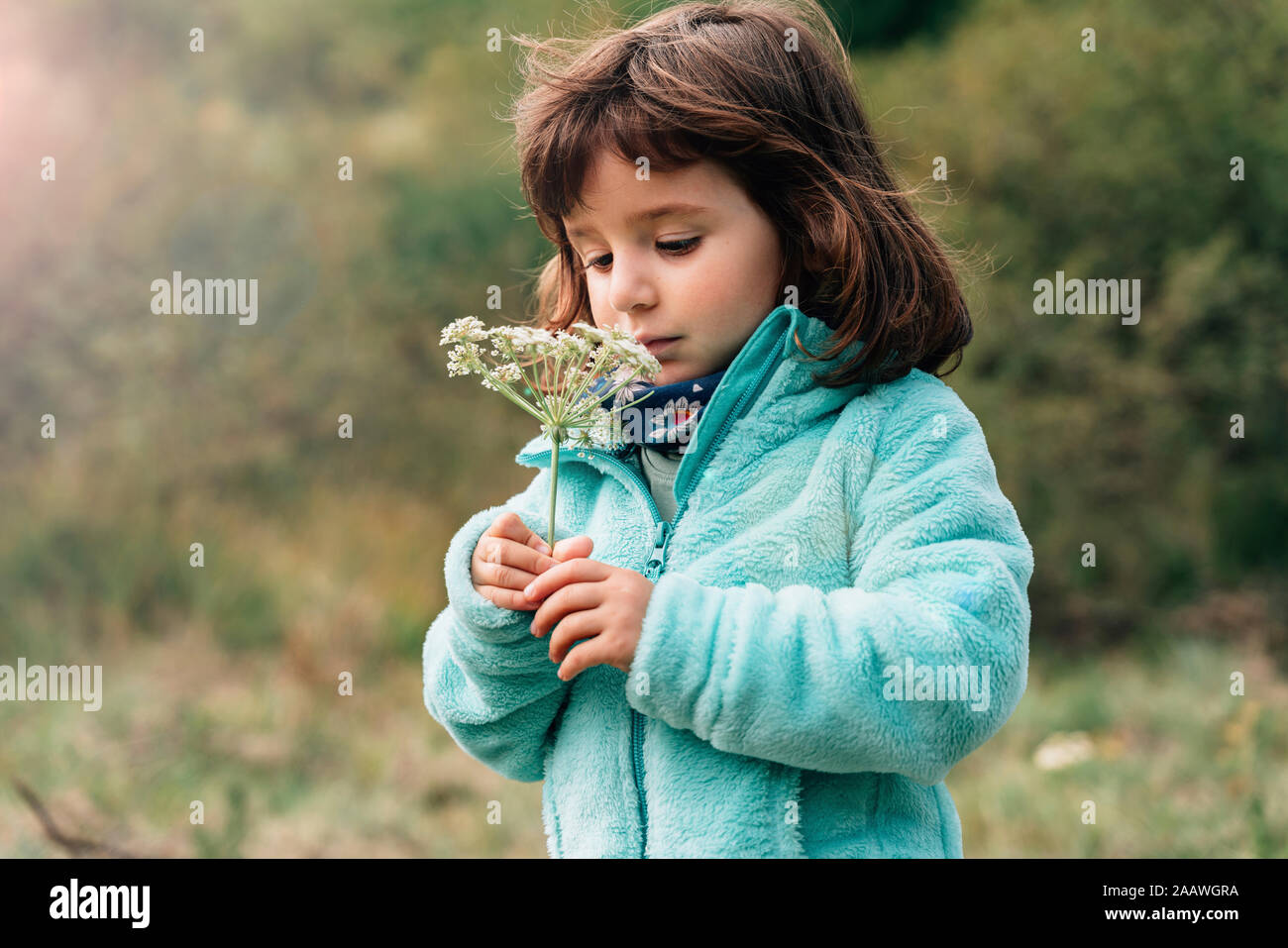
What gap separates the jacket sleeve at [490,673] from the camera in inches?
69.6

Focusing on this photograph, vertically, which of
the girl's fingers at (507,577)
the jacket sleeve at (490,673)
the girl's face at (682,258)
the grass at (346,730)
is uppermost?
the girl's face at (682,258)

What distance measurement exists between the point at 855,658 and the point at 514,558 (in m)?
0.51

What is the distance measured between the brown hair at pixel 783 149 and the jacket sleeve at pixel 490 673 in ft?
1.92

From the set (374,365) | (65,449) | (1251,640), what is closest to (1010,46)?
(1251,640)

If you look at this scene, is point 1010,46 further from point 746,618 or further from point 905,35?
point 746,618

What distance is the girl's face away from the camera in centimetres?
185

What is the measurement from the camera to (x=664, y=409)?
6.29 ft

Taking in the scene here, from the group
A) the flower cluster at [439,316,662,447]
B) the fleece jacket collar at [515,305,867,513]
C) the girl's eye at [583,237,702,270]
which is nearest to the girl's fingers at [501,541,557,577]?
the flower cluster at [439,316,662,447]

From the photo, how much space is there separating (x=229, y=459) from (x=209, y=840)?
278cm

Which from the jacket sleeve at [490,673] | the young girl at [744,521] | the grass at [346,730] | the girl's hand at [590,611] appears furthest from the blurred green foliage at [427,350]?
→ the girl's hand at [590,611]

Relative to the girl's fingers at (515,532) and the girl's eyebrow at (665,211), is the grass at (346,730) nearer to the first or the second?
the girl's fingers at (515,532)

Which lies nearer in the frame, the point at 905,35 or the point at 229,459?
the point at 229,459

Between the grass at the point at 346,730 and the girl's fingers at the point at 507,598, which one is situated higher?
the girl's fingers at the point at 507,598

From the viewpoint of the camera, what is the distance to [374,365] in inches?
280
